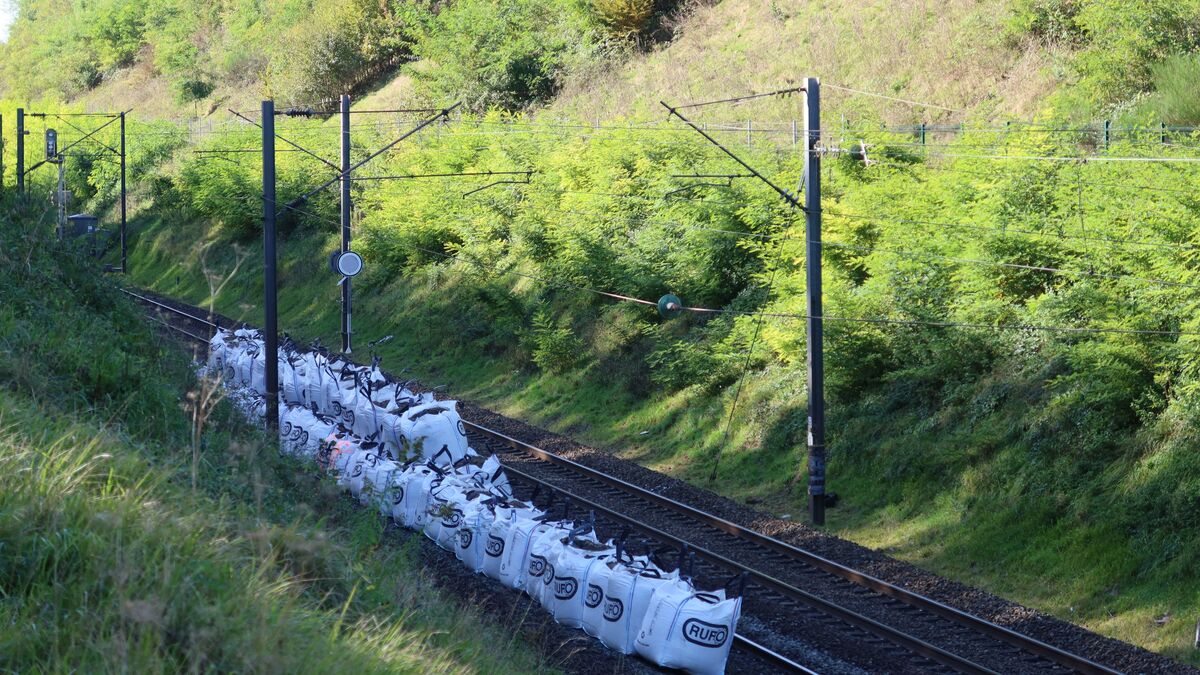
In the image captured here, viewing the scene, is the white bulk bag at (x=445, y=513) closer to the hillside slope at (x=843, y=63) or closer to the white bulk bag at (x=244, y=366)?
the white bulk bag at (x=244, y=366)

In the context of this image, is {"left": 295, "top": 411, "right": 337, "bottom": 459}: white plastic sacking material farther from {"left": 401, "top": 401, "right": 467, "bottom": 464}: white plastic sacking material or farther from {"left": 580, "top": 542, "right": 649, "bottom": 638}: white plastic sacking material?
{"left": 580, "top": 542, "right": 649, "bottom": 638}: white plastic sacking material

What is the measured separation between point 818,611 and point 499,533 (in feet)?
12.5

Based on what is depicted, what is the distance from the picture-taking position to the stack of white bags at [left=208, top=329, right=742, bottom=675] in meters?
11.0

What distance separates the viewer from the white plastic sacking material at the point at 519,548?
1298 centimetres

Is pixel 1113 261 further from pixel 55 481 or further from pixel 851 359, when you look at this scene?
pixel 55 481

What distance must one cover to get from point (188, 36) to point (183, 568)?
89.7 meters

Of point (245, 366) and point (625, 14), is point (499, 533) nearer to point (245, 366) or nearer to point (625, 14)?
point (245, 366)

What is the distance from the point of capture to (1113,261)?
1581cm

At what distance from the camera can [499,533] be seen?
13398mm

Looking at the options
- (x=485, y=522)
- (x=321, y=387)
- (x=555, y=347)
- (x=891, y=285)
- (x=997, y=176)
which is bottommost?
(x=555, y=347)

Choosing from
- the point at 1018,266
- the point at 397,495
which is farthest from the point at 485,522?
A: the point at 1018,266

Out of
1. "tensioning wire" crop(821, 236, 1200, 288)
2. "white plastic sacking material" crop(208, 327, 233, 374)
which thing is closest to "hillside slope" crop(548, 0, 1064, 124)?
"tensioning wire" crop(821, 236, 1200, 288)

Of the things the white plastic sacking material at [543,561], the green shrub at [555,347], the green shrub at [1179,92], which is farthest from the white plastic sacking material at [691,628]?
the green shrub at [1179,92]

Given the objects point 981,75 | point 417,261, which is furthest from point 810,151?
point 417,261
